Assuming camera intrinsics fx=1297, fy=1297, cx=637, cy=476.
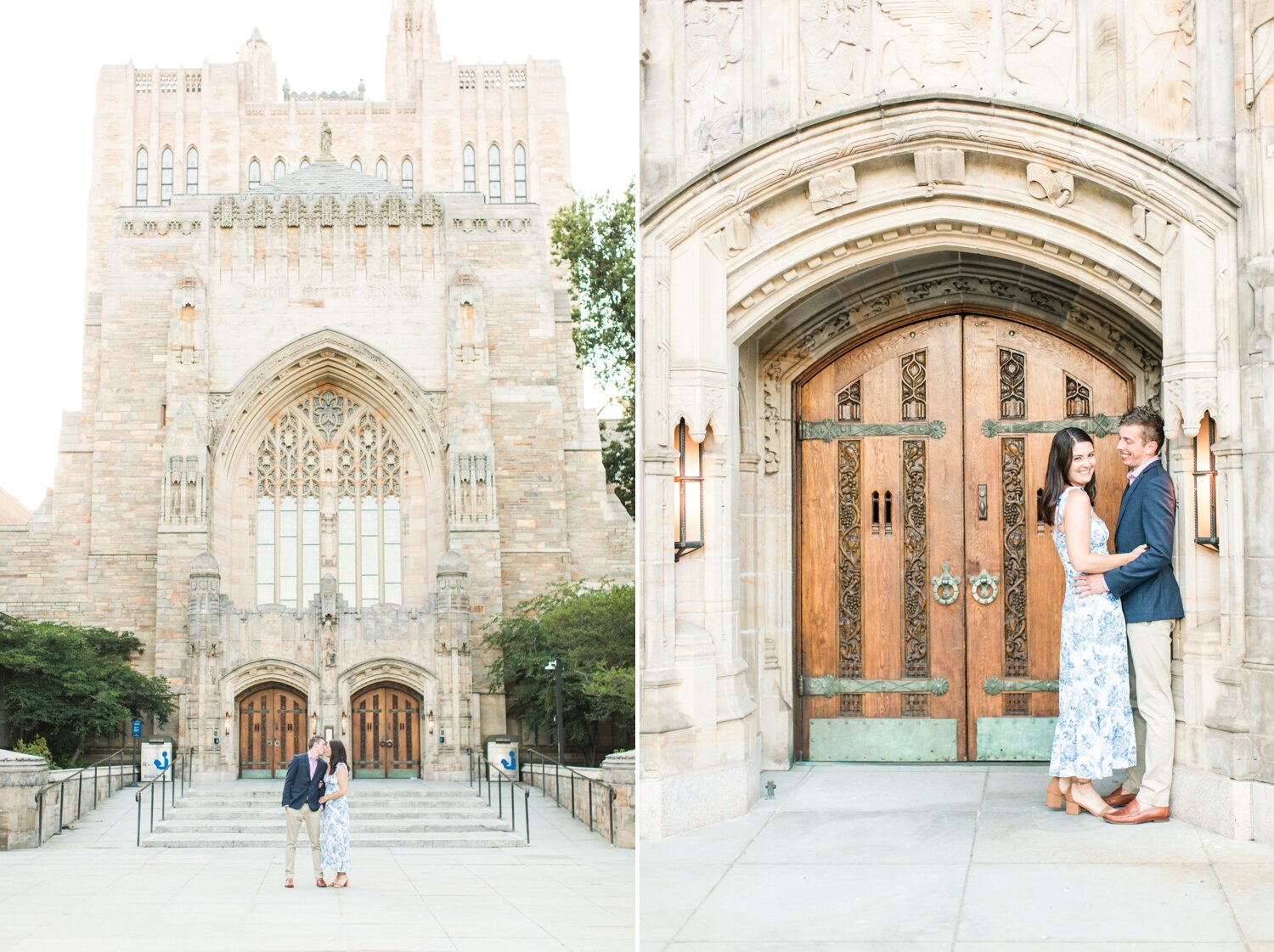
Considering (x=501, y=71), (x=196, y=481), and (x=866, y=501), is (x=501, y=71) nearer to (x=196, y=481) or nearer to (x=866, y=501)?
(x=196, y=481)

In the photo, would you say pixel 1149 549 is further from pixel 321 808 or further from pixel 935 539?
pixel 321 808

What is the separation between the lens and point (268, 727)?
27.4ft

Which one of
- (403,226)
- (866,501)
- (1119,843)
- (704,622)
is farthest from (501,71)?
(1119,843)

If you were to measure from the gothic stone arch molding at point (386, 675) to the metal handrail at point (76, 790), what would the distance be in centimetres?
130

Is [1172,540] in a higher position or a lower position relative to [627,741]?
higher

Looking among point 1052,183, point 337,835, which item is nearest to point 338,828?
point 337,835

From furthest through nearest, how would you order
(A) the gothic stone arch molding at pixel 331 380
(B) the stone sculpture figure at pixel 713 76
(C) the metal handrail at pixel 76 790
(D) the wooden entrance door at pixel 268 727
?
(A) the gothic stone arch molding at pixel 331 380 < (D) the wooden entrance door at pixel 268 727 < (C) the metal handrail at pixel 76 790 < (B) the stone sculpture figure at pixel 713 76

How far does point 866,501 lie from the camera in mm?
6793

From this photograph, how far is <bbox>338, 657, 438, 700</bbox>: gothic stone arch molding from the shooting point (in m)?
7.03

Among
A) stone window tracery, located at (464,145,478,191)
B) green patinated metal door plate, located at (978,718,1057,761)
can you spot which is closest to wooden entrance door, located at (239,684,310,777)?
green patinated metal door plate, located at (978,718,1057,761)

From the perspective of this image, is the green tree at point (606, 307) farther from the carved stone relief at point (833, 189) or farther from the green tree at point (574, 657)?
the carved stone relief at point (833, 189)

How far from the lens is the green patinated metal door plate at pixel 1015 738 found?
262 inches

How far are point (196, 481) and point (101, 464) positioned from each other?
125 cm

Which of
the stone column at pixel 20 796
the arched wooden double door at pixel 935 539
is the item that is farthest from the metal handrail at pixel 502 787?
the stone column at pixel 20 796
